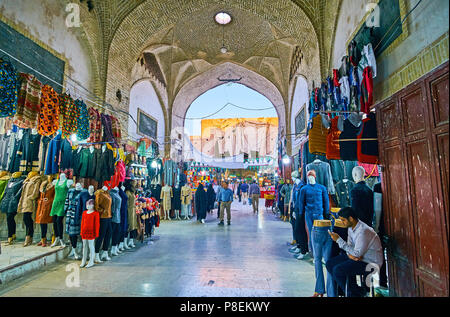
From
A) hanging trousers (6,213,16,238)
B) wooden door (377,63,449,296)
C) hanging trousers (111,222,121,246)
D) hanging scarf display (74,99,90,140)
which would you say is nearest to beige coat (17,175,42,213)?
hanging trousers (6,213,16,238)

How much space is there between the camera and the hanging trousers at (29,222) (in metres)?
4.35

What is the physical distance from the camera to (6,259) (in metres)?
3.43

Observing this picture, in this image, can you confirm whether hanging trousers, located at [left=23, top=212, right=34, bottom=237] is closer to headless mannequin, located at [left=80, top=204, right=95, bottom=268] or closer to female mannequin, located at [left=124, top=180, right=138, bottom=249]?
headless mannequin, located at [left=80, top=204, right=95, bottom=268]

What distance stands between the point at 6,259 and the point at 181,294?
117 inches

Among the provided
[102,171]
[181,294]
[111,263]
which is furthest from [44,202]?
[181,294]

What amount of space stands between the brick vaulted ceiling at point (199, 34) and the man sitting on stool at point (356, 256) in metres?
4.68

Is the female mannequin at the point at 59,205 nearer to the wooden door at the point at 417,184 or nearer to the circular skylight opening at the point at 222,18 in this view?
the wooden door at the point at 417,184

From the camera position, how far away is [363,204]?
280 cm

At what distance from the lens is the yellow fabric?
12.7 feet

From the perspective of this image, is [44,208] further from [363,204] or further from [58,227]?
[363,204]

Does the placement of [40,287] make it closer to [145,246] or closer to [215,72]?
[145,246]

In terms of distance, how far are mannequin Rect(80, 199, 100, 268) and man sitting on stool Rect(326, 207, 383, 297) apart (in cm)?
361

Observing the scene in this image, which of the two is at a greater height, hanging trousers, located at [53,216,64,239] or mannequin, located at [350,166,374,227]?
mannequin, located at [350,166,374,227]

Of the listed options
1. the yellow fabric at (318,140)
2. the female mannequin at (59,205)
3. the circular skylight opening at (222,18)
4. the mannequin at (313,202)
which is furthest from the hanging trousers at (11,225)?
the circular skylight opening at (222,18)
